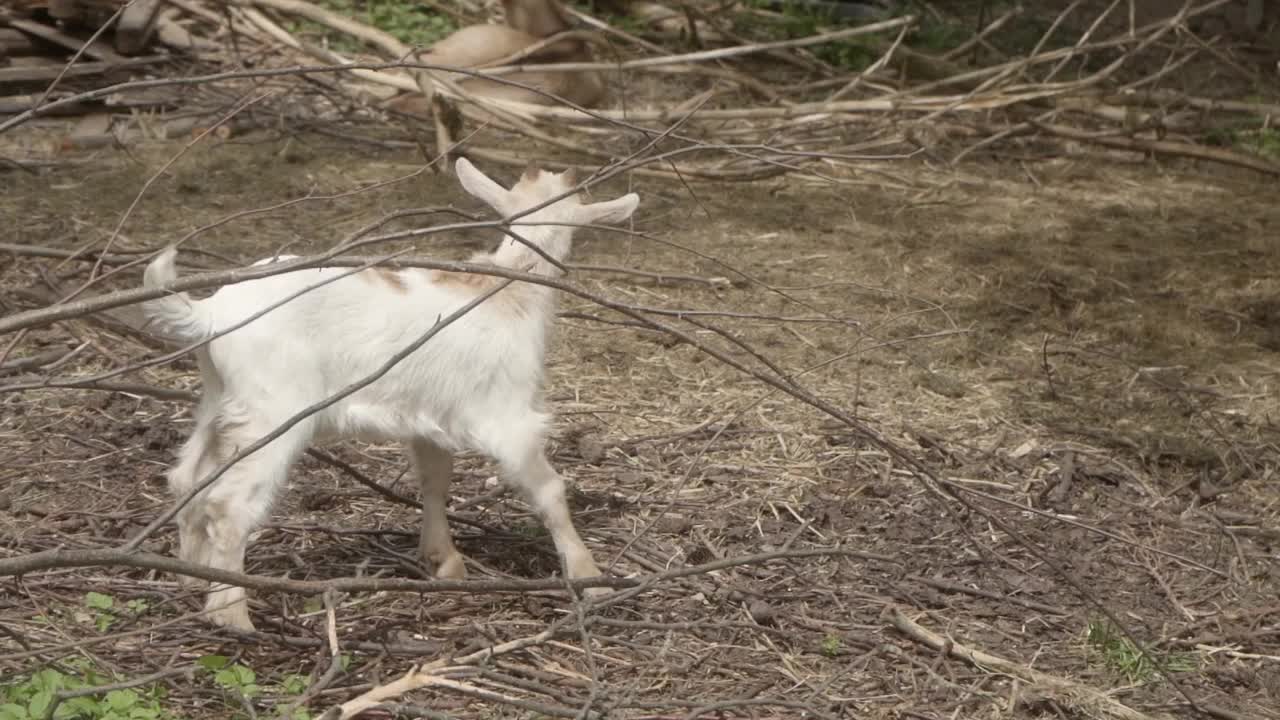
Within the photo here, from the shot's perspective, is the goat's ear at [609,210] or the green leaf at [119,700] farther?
the goat's ear at [609,210]

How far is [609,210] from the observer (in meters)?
4.38

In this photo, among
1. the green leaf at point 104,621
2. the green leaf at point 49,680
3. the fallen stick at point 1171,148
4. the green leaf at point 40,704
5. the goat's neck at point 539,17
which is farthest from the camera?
the goat's neck at point 539,17

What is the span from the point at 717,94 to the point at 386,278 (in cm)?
556

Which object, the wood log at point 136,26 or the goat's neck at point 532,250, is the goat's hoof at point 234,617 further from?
the wood log at point 136,26

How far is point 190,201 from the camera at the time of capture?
7168mm

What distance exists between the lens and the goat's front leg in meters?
4.22

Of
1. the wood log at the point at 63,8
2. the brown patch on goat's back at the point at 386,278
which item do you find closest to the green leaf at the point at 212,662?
the brown patch on goat's back at the point at 386,278

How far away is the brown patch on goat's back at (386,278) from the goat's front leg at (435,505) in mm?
445

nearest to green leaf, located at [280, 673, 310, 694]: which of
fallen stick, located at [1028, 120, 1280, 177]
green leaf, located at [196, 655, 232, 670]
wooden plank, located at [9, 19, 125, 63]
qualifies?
green leaf, located at [196, 655, 232, 670]

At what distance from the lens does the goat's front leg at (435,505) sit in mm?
4223

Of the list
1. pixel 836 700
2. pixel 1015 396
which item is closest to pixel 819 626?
pixel 836 700

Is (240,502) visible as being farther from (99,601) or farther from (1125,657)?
(1125,657)

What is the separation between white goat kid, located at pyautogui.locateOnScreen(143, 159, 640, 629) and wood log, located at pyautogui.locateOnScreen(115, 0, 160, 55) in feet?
15.2

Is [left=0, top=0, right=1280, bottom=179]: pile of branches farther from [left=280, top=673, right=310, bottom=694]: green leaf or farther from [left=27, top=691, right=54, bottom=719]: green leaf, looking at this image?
[left=27, top=691, right=54, bottom=719]: green leaf
